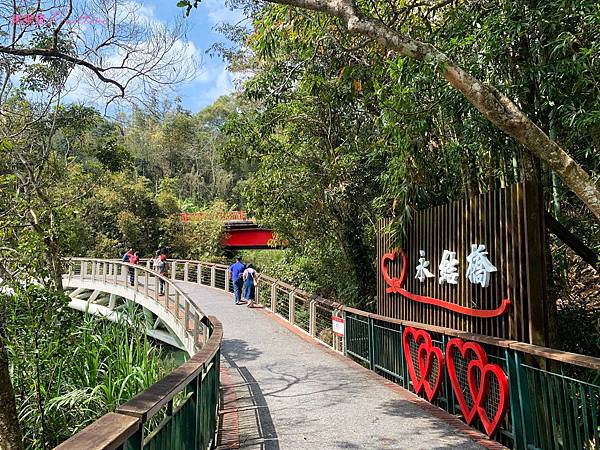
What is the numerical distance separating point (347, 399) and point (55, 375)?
3969mm

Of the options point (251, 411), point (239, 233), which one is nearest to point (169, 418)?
point (251, 411)

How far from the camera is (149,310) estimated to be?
15.3 metres

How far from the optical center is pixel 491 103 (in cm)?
383

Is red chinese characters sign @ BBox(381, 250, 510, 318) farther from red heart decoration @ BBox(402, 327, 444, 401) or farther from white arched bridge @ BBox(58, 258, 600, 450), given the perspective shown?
red heart decoration @ BBox(402, 327, 444, 401)

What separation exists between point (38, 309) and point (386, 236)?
481 centimetres

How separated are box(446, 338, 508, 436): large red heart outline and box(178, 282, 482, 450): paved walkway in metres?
0.28

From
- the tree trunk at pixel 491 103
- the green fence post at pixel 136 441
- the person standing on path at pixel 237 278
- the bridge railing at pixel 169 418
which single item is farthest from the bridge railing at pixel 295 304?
the green fence post at pixel 136 441

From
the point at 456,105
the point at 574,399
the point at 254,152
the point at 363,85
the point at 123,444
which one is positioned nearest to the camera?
the point at 123,444

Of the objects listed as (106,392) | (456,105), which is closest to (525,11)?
(456,105)

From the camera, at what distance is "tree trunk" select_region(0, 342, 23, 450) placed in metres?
4.81

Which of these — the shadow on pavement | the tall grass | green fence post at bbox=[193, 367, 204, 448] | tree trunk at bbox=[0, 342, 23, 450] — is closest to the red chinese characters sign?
the shadow on pavement

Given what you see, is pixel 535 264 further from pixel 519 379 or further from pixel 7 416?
pixel 7 416

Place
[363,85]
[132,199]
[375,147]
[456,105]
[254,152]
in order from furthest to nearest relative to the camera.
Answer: [132,199]
[254,152]
[375,147]
[363,85]
[456,105]

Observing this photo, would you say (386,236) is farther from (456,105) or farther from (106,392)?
(106,392)
